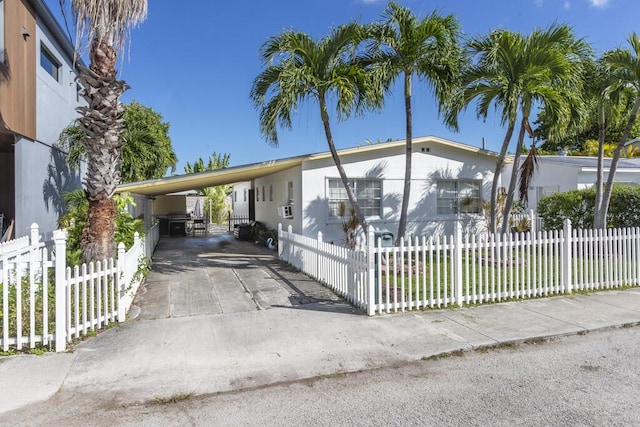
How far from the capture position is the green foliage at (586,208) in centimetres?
1196

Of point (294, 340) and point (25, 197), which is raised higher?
point (25, 197)

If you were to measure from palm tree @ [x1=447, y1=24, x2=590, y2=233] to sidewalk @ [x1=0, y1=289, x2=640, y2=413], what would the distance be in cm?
450

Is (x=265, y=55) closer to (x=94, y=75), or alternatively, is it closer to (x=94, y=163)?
(x=94, y=75)

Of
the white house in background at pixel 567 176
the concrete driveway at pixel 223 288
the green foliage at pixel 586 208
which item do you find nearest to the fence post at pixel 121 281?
the concrete driveway at pixel 223 288

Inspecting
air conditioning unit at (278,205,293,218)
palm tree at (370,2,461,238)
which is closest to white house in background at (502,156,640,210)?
palm tree at (370,2,461,238)

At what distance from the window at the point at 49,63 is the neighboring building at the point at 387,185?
16.3ft

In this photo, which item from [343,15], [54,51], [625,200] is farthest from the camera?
[54,51]

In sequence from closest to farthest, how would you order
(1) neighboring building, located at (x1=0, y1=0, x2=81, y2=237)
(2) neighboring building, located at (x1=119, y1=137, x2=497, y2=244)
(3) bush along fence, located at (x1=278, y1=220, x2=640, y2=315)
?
(3) bush along fence, located at (x1=278, y1=220, x2=640, y2=315)
(1) neighboring building, located at (x1=0, y1=0, x2=81, y2=237)
(2) neighboring building, located at (x1=119, y1=137, x2=497, y2=244)

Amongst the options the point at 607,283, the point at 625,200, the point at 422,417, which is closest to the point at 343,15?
the point at 607,283

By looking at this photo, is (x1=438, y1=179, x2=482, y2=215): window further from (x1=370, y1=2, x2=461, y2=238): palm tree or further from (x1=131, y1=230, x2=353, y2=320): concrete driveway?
(x1=131, y1=230, x2=353, y2=320): concrete driveway

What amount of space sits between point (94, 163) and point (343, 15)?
5938 millimetres

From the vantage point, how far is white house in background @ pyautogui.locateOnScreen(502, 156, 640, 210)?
15.4 metres

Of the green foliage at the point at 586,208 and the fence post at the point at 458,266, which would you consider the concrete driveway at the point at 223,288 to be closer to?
the fence post at the point at 458,266

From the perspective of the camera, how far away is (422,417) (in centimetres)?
333
